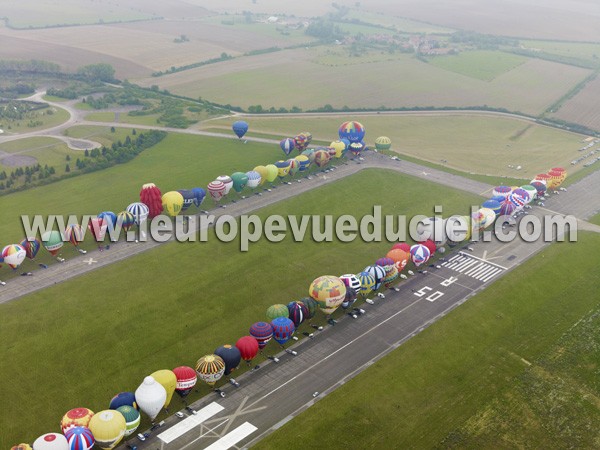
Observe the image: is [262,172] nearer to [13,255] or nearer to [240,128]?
[240,128]

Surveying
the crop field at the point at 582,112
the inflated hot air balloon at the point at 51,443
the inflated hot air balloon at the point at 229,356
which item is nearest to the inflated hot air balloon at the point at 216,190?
the inflated hot air balloon at the point at 229,356

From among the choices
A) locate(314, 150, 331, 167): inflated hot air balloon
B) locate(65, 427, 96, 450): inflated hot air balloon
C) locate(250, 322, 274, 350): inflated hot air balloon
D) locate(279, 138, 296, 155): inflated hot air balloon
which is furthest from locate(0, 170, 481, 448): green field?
locate(279, 138, 296, 155): inflated hot air balloon

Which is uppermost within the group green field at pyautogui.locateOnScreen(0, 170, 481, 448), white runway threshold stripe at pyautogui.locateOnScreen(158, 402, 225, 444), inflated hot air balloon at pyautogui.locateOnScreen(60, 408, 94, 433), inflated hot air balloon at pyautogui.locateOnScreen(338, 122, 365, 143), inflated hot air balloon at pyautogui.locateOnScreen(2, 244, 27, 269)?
inflated hot air balloon at pyautogui.locateOnScreen(338, 122, 365, 143)

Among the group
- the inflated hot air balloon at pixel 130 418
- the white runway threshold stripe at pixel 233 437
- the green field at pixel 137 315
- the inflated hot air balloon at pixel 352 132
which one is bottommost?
the white runway threshold stripe at pixel 233 437

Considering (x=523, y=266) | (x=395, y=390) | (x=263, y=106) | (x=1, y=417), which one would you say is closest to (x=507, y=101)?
(x=263, y=106)

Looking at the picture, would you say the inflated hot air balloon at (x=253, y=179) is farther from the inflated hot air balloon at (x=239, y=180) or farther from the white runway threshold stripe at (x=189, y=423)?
the white runway threshold stripe at (x=189, y=423)

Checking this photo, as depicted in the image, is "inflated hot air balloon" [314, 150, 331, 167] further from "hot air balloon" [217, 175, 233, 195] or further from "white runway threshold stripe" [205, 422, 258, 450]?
"white runway threshold stripe" [205, 422, 258, 450]
